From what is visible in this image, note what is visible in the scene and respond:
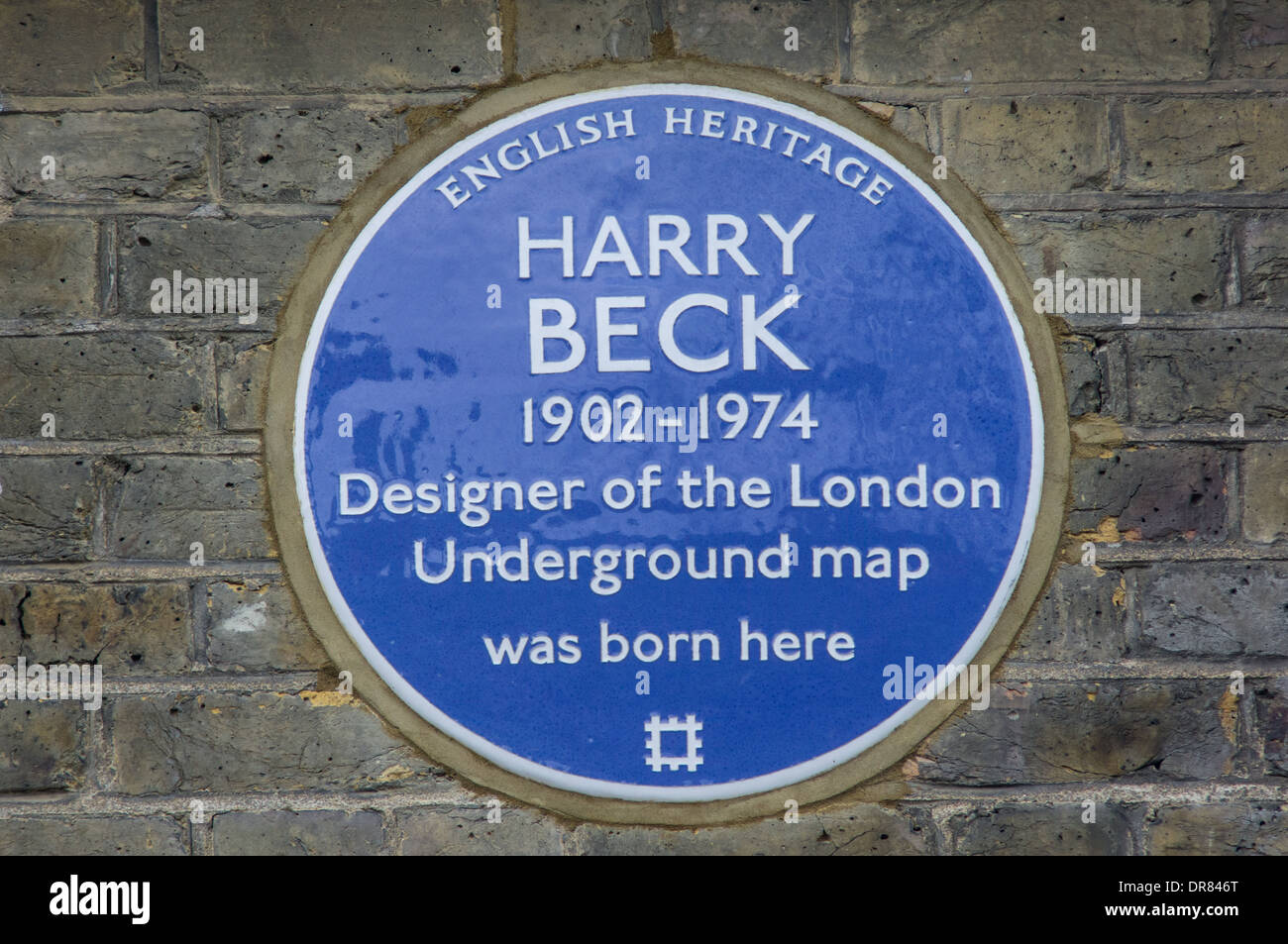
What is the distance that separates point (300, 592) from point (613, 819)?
707 millimetres

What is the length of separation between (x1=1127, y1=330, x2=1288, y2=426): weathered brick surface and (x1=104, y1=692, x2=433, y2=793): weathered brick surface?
1504 millimetres

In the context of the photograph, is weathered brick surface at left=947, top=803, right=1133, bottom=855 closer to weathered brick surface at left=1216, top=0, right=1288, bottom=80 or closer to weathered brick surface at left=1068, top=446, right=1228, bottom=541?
weathered brick surface at left=1068, top=446, right=1228, bottom=541

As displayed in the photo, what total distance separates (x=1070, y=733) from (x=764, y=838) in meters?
0.59

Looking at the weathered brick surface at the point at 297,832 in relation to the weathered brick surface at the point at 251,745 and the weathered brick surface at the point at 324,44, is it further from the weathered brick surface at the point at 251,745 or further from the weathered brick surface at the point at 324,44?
the weathered brick surface at the point at 324,44

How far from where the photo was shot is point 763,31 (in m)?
1.62

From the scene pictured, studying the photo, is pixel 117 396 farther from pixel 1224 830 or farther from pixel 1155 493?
pixel 1224 830

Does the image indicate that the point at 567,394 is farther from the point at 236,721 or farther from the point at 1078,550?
the point at 1078,550

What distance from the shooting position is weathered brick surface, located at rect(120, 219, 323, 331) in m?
1.61

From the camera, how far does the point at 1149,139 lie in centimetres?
162

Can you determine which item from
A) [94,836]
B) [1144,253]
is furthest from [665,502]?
[94,836]

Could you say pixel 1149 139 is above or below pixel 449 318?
above

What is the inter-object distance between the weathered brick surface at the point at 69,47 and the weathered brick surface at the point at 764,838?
1.65 metres

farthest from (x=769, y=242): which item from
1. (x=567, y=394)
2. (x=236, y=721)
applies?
(x=236, y=721)
